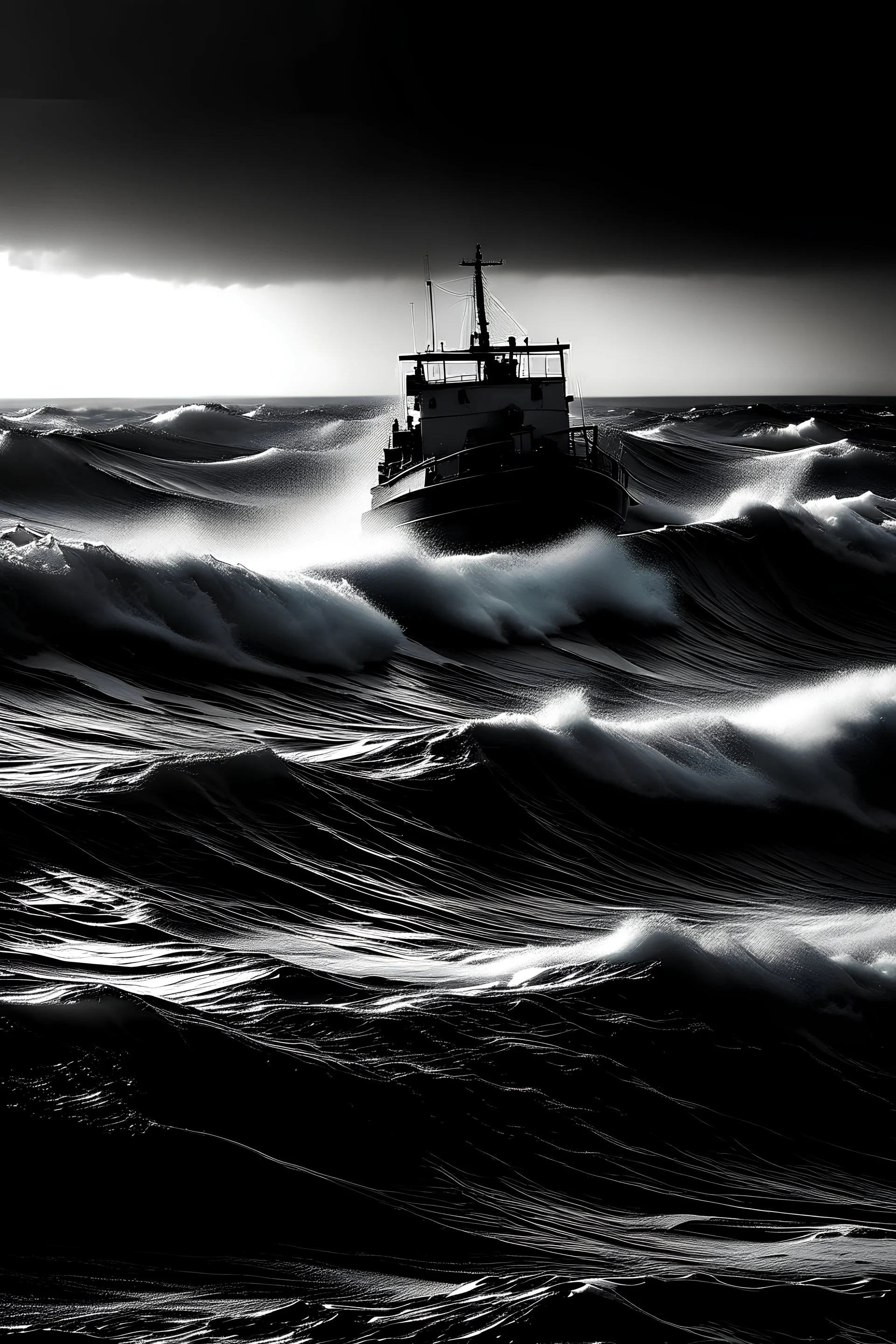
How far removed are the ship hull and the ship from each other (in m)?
0.02

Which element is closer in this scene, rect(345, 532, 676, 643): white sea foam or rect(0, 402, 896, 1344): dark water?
rect(0, 402, 896, 1344): dark water

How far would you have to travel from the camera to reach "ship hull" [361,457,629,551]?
2394 cm

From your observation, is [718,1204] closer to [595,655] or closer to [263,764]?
[263,764]

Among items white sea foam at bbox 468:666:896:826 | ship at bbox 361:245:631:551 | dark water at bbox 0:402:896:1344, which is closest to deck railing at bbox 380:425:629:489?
ship at bbox 361:245:631:551

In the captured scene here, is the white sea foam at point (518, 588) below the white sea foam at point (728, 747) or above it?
above

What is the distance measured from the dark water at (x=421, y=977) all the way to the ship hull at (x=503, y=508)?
17.4 ft

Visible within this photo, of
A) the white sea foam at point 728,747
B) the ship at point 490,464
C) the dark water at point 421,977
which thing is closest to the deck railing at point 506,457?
the ship at point 490,464

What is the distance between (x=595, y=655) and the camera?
1923cm

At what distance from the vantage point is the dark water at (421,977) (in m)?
4.48

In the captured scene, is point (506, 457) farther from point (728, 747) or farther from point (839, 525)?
point (728, 747)

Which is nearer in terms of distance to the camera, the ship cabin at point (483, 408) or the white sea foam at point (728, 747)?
the white sea foam at point (728, 747)

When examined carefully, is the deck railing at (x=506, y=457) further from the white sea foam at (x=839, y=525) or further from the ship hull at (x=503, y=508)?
the white sea foam at (x=839, y=525)

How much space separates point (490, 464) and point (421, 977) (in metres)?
19.0

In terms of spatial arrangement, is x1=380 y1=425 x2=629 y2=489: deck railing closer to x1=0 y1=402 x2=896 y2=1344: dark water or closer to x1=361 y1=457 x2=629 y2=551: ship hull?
x1=361 y1=457 x2=629 y2=551: ship hull
